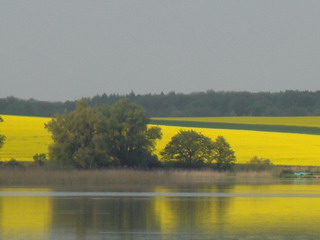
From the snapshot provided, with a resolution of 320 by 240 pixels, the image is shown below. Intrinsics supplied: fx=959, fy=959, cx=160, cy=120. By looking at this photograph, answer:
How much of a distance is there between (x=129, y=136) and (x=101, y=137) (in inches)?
190

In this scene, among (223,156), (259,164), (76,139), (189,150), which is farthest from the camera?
(189,150)

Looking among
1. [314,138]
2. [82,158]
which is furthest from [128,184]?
[314,138]

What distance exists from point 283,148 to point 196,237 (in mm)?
54172

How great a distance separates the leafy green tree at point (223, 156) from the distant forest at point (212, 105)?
168ft

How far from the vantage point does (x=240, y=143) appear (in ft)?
258

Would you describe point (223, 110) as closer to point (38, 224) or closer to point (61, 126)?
point (61, 126)

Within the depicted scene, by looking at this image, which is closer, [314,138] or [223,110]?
[314,138]

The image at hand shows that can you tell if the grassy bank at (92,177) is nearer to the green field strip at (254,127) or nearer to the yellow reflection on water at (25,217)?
the yellow reflection on water at (25,217)

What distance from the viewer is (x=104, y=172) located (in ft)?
187

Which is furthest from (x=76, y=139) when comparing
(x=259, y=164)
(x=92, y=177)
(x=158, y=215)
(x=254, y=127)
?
(x=158, y=215)

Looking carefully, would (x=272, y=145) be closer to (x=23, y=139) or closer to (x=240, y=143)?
(x=240, y=143)

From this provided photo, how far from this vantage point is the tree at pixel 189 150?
6956 cm

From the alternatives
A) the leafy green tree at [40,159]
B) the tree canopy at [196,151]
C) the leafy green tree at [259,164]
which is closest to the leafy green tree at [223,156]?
the tree canopy at [196,151]

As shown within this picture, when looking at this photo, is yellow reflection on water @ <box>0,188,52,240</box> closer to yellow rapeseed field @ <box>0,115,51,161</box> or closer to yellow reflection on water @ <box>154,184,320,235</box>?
yellow reflection on water @ <box>154,184,320,235</box>
